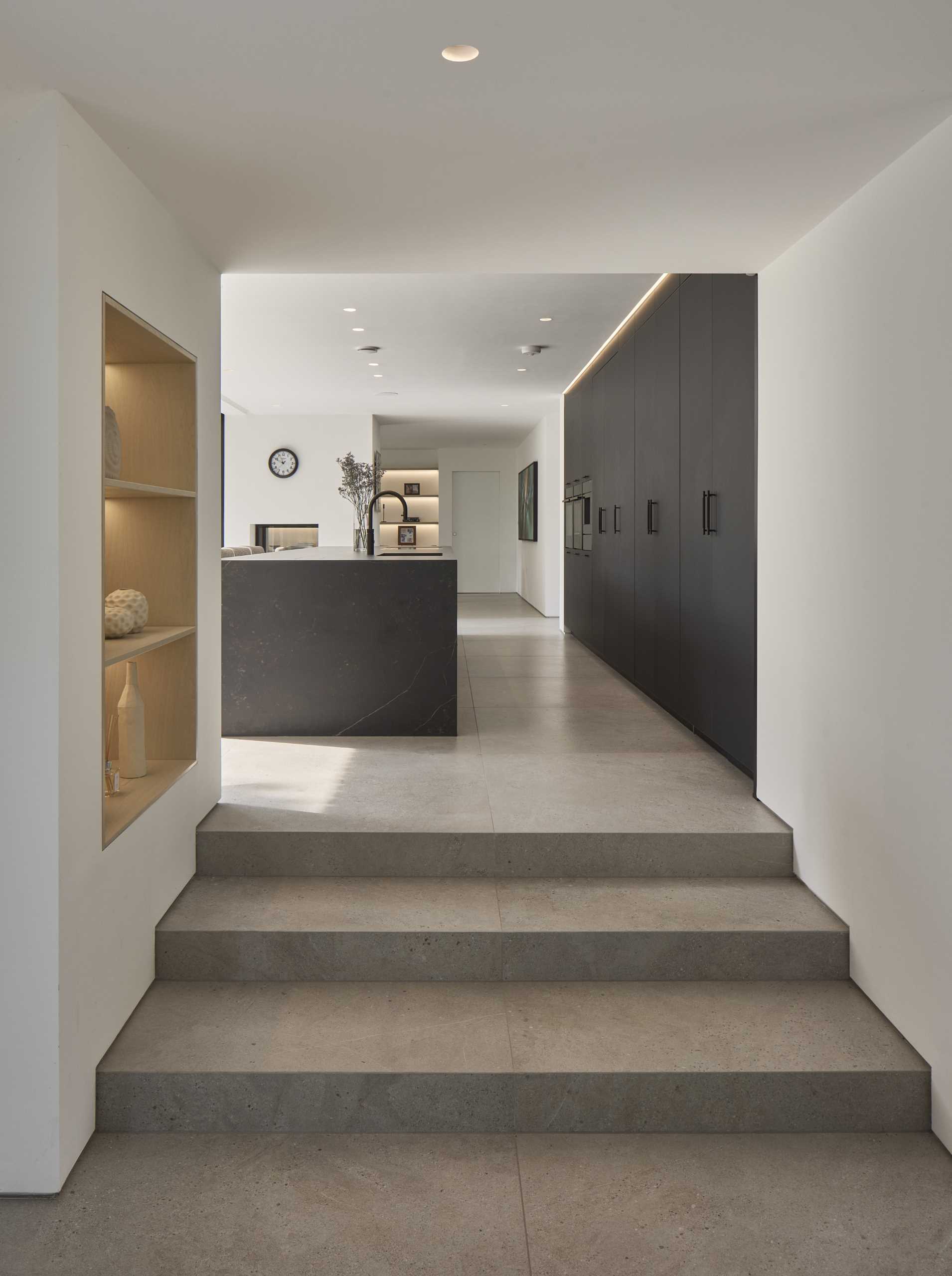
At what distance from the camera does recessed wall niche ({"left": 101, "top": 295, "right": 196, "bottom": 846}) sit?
3.19 metres

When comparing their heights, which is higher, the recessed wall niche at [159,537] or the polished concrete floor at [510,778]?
the recessed wall niche at [159,537]

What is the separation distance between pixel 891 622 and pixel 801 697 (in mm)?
743

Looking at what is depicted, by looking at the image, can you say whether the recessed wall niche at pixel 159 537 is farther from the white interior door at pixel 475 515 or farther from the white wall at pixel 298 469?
the white interior door at pixel 475 515

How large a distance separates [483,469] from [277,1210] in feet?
44.7

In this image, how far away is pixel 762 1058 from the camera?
2467mm

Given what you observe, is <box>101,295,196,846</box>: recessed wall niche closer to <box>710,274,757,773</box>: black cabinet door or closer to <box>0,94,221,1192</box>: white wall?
<box>0,94,221,1192</box>: white wall

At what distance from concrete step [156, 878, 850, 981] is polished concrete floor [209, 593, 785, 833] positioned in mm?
405

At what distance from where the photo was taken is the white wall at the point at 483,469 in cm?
1514

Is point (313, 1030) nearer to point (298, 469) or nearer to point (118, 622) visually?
point (118, 622)

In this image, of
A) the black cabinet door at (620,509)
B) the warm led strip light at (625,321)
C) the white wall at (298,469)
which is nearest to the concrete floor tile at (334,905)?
the warm led strip light at (625,321)

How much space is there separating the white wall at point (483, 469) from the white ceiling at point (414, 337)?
4.25 m

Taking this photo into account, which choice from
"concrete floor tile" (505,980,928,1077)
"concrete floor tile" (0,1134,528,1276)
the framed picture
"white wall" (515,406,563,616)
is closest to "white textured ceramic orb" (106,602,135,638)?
"concrete floor tile" (0,1134,528,1276)

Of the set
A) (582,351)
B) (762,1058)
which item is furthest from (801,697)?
(582,351)

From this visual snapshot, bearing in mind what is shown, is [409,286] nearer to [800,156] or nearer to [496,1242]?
[800,156]
